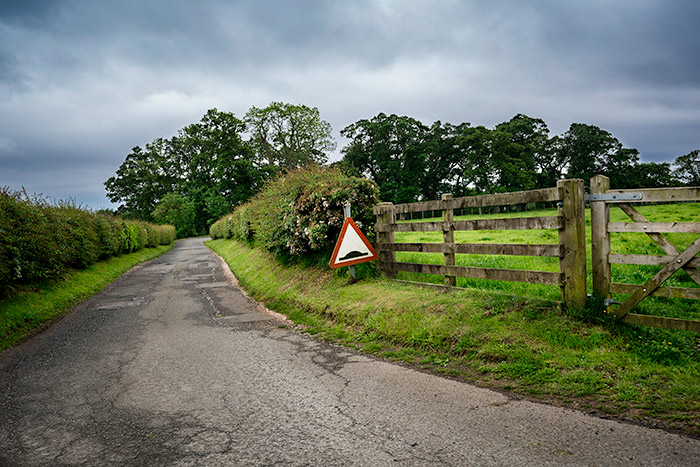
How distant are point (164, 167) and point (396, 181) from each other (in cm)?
4454

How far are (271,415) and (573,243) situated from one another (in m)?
4.05

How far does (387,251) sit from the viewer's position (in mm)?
8375

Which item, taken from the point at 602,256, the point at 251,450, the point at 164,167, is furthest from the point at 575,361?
the point at 164,167

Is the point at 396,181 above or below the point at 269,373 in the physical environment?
above

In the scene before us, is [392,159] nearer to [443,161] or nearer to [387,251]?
[443,161]

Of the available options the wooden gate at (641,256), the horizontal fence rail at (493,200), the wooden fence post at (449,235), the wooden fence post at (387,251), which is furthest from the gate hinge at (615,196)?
the wooden fence post at (387,251)

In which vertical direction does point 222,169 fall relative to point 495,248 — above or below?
above

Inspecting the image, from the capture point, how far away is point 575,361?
4.11 m

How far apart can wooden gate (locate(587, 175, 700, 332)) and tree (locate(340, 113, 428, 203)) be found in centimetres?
5781

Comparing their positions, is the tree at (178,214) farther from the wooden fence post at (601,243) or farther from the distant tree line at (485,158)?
the wooden fence post at (601,243)

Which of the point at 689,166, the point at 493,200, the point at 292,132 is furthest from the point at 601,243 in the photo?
the point at 689,166

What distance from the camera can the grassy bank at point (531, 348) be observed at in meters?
3.50

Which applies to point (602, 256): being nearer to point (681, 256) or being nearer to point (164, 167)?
point (681, 256)

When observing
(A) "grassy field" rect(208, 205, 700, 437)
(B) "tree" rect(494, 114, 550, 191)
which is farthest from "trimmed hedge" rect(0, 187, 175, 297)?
(B) "tree" rect(494, 114, 550, 191)
